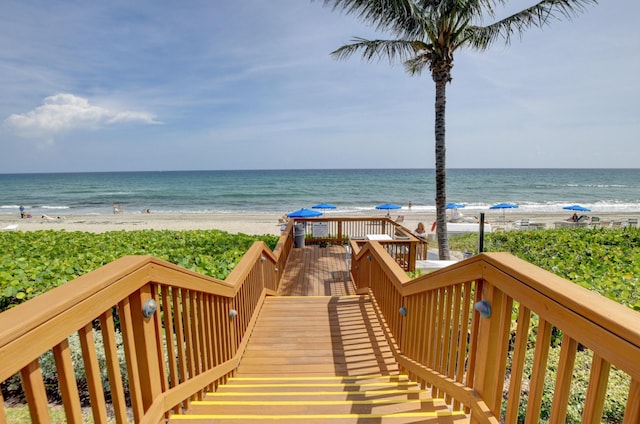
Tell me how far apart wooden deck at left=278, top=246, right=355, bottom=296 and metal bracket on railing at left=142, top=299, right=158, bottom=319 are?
4997mm

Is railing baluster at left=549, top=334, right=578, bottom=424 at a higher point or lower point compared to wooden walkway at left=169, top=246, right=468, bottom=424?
higher

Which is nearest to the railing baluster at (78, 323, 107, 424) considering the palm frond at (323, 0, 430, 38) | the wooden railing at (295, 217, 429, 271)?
the wooden railing at (295, 217, 429, 271)

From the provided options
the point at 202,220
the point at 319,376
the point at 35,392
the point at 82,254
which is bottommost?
the point at 202,220

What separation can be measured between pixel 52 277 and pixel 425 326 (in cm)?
511

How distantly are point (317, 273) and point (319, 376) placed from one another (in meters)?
4.55

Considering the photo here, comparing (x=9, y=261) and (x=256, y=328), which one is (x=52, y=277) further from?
(x=256, y=328)

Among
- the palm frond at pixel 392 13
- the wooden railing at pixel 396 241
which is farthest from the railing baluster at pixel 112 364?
the palm frond at pixel 392 13

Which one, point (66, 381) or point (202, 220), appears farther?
point (202, 220)

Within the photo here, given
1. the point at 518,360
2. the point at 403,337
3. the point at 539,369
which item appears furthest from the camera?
the point at 403,337

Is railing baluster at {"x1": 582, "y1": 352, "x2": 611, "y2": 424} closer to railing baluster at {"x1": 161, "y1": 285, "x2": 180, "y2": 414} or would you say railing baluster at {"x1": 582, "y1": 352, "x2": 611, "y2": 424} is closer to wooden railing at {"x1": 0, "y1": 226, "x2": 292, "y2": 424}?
wooden railing at {"x1": 0, "y1": 226, "x2": 292, "y2": 424}

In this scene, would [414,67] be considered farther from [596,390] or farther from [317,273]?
[596,390]

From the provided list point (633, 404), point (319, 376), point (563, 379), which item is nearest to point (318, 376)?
point (319, 376)

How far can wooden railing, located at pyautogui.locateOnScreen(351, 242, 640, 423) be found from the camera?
921 mm

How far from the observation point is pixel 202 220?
27.0 metres
